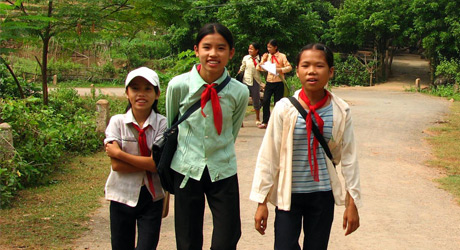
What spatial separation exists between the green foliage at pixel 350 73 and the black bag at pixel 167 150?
27477 millimetres

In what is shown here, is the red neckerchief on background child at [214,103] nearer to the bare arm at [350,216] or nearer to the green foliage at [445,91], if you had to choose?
the bare arm at [350,216]

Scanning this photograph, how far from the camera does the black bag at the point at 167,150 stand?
335 cm

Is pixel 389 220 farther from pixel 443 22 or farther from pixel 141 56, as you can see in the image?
pixel 141 56

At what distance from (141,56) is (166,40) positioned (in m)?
2.79

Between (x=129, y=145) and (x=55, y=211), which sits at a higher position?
(x=129, y=145)

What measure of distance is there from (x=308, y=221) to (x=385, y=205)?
10.5 feet

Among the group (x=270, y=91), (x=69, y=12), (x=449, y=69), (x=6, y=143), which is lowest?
(x=449, y=69)

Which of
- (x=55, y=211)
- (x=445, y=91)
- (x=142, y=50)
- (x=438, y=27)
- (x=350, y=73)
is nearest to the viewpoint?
(x=55, y=211)

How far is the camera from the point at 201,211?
3.39m

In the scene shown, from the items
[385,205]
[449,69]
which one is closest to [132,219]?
[385,205]

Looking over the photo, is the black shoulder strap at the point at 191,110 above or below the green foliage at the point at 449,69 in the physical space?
above

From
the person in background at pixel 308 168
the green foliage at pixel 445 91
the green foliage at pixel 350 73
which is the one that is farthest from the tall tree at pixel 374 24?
the person in background at pixel 308 168

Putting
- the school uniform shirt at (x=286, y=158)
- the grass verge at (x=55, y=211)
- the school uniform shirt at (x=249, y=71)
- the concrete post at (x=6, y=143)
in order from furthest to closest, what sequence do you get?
the school uniform shirt at (x=249, y=71), the concrete post at (x=6, y=143), the grass verge at (x=55, y=211), the school uniform shirt at (x=286, y=158)

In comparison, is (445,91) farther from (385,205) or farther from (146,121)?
(146,121)
